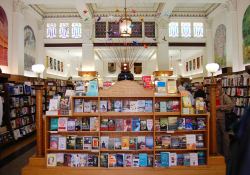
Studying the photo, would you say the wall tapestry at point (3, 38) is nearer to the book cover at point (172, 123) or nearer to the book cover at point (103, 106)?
the book cover at point (103, 106)

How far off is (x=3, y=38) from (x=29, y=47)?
8.07 feet

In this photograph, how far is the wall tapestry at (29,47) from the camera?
27.4ft

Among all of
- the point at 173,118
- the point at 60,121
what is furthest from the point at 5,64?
the point at 173,118

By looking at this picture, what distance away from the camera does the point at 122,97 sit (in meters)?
3.35

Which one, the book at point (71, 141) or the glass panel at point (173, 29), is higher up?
the glass panel at point (173, 29)

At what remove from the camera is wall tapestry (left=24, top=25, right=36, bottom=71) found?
8.36 meters

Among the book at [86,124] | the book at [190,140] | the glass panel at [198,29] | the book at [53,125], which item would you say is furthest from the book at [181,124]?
the glass panel at [198,29]

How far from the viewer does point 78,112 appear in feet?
10.6

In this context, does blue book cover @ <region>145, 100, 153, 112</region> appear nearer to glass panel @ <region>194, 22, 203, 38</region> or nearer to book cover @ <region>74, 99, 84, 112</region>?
book cover @ <region>74, 99, 84, 112</region>

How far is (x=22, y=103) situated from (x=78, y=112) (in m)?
3.81

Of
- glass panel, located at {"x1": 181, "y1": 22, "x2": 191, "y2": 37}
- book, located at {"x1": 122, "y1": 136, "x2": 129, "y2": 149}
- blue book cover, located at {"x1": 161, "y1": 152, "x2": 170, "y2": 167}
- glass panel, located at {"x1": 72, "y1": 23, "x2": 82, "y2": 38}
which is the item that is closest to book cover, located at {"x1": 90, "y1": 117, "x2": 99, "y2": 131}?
book, located at {"x1": 122, "y1": 136, "x2": 129, "y2": 149}

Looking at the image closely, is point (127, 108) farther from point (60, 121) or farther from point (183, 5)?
point (183, 5)

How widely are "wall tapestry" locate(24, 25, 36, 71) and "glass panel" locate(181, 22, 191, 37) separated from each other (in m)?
8.57

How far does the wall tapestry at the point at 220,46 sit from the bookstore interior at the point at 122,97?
55 millimetres
